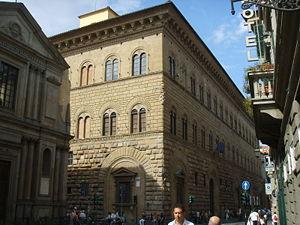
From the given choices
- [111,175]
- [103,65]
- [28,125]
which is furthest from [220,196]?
[28,125]

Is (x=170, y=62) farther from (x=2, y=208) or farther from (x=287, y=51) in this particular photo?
(x=287, y=51)

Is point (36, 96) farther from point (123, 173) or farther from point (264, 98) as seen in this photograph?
point (264, 98)

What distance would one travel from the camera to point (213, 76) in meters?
43.1

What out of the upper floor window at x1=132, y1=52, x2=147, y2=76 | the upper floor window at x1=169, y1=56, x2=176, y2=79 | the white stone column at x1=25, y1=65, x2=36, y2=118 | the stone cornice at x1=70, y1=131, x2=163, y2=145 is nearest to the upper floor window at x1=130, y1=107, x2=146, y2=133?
the stone cornice at x1=70, y1=131, x2=163, y2=145

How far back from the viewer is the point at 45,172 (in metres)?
22.4

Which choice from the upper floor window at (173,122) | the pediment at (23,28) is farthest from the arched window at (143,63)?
the pediment at (23,28)

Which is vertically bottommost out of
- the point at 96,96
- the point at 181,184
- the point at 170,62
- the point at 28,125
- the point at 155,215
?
the point at 155,215

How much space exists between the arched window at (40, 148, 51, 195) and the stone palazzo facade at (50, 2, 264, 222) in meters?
7.59

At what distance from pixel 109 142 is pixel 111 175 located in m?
2.45

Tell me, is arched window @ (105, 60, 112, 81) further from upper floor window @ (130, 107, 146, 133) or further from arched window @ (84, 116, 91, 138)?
upper floor window @ (130, 107, 146, 133)

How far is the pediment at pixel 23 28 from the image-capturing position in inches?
822

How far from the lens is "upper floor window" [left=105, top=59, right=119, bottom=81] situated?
1283 inches

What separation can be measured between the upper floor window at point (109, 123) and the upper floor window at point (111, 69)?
2948mm

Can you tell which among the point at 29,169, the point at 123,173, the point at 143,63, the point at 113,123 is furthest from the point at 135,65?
the point at 29,169
